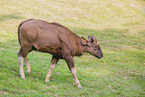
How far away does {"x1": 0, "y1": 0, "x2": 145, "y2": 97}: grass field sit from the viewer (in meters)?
9.62

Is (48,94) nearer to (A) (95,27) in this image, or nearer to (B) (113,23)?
(A) (95,27)

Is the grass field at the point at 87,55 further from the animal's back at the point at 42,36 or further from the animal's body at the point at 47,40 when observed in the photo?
the animal's back at the point at 42,36

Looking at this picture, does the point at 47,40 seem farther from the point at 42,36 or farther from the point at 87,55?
the point at 87,55

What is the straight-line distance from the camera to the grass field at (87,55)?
962cm

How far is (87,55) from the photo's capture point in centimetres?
1655

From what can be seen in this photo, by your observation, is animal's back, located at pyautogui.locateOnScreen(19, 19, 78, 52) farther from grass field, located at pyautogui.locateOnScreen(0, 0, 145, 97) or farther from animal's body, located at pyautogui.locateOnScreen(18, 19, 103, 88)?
grass field, located at pyautogui.locateOnScreen(0, 0, 145, 97)

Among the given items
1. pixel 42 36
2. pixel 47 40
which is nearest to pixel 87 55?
pixel 47 40

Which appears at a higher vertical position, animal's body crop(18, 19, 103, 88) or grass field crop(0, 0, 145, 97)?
animal's body crop(18, 19, 103, 88)

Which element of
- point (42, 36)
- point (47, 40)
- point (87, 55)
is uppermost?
point (42, 36)

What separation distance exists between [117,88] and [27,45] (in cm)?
445

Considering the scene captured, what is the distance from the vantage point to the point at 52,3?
32.0m

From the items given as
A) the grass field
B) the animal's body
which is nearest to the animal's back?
the animal's body

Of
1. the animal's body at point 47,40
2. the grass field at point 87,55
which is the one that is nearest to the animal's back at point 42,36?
the animal's body at point 47,40

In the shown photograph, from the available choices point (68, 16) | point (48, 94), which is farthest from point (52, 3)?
point (48, 94)
